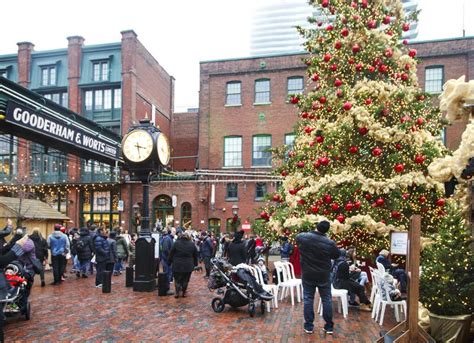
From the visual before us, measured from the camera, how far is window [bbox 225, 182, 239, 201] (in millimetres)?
30578

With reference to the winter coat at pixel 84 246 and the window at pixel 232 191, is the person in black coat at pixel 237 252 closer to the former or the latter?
the winter coat at pixel 84 246

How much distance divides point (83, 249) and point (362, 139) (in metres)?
9.44

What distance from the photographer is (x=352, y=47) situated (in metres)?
11.4

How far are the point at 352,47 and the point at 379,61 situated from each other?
77 centimetres

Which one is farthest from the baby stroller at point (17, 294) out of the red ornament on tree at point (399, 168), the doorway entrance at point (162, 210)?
the doorway entrance at point (162, 210)

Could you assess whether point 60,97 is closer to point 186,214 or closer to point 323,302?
point 186,214

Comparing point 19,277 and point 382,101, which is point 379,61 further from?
point 19,277

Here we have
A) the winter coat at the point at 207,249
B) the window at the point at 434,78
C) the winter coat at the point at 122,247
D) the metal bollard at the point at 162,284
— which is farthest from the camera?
the window at the point at 434,78

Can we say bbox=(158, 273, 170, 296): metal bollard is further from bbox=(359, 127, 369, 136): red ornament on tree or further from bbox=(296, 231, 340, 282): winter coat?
bbox=(359, 127, 369, 136): red ornament on tree

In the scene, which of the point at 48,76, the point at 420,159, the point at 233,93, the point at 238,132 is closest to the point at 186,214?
the point at 238,132

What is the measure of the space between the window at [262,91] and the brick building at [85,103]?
26.6 ft

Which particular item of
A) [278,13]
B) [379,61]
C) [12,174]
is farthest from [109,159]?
[278,13]

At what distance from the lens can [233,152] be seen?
3127 centimetres

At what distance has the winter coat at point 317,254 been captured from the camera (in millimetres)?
7414
